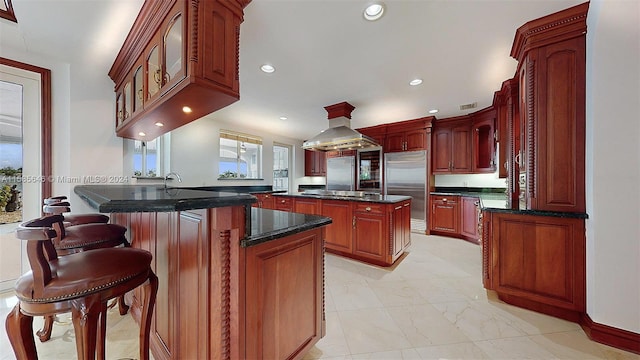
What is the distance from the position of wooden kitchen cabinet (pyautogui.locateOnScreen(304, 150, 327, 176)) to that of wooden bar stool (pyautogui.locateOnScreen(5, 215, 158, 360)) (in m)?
5.76

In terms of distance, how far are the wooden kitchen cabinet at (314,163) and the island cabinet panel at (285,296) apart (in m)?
5.39

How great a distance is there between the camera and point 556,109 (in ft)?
5.87

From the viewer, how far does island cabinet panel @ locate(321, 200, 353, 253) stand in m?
3.05

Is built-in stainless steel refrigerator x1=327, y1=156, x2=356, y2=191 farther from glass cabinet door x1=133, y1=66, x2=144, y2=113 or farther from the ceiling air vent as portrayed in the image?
glass cabinet door x1=133, y1=66, x2=144, y2=113

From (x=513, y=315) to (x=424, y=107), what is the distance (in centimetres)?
307

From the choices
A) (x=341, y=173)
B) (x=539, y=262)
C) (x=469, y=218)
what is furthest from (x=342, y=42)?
(x=341, y=173)

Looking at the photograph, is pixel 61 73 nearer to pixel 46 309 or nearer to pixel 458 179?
pixel 46 309

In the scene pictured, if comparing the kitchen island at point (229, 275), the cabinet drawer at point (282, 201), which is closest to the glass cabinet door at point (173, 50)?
the kitchen island at point (229, 275)

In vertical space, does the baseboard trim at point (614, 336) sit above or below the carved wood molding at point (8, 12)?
below

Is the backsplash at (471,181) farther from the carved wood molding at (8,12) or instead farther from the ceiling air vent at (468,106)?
the carved wood molding at (8,12)

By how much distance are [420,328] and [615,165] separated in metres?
1.71

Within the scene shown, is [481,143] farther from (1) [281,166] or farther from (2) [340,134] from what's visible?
(1) [281,166]

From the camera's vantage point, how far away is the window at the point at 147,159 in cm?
344

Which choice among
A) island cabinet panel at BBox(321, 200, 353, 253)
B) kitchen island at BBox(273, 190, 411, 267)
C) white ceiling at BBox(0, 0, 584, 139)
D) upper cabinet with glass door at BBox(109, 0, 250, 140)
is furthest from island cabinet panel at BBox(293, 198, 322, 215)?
upper cabinet with glass door at BBox(109, 0, 250, 140)
